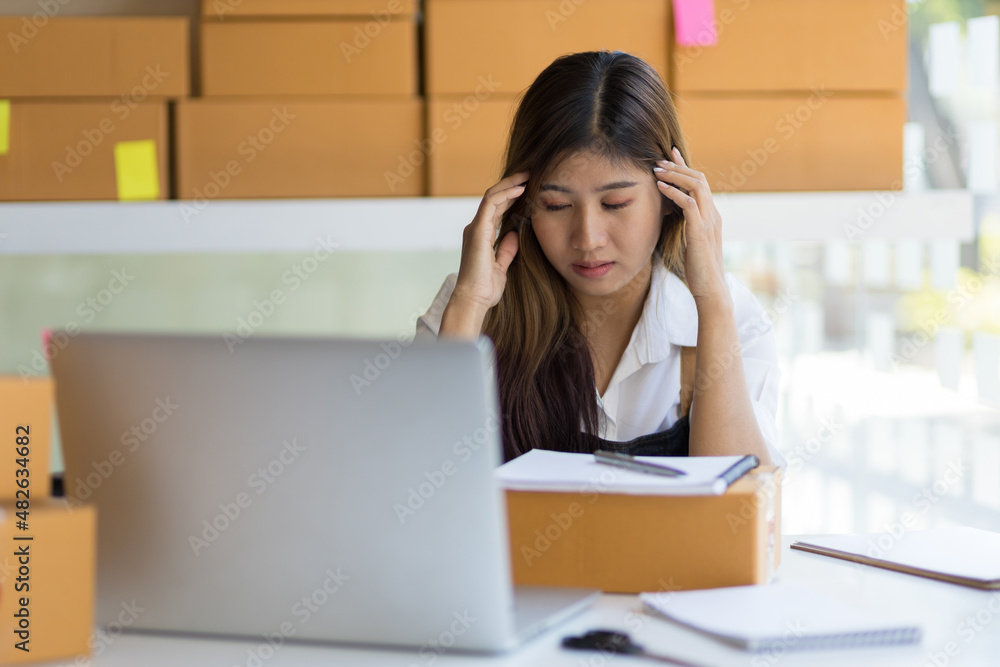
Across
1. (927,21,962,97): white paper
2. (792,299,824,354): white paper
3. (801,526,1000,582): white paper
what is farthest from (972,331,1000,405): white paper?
(801,526,1000,582): white paper

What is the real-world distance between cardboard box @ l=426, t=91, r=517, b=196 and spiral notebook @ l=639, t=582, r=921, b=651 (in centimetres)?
113

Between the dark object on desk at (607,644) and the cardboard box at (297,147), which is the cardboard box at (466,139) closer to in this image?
the cardboard box at (297,147)

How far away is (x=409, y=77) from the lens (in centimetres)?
182

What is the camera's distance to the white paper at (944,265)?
8.20 feet

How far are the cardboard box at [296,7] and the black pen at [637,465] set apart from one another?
3.74ft

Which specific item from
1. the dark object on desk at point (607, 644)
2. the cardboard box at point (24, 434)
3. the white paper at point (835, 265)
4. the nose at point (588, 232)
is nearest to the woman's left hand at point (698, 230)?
the nose at point (588, 232)

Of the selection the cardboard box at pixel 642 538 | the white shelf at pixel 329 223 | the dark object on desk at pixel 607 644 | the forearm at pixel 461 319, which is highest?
the white shelf at pixel 329 223

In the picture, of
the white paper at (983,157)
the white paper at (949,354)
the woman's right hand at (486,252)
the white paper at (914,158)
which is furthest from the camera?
the white paper at (949,354)

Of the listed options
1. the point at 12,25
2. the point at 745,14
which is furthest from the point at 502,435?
the point at 12,25

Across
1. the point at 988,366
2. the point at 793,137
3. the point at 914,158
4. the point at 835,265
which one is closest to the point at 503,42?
the point at 793,137

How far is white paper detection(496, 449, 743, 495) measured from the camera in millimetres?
837

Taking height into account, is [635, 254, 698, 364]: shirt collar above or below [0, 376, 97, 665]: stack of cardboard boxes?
above

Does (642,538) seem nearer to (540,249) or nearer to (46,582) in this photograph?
(46,582)

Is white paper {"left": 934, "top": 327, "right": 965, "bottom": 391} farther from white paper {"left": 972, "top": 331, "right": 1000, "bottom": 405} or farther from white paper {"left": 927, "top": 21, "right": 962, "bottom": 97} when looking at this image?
white paper {"left": 927, "top": 21, "right": 962, "bottom": 97}
